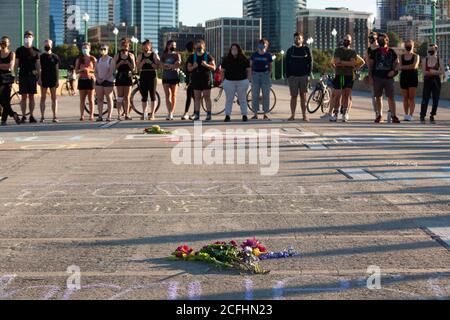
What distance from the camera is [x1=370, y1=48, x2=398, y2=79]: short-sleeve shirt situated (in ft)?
67.8

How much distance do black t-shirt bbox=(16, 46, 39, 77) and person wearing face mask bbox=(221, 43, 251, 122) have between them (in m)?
4.54

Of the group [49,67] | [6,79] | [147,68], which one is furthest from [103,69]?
[6,79]

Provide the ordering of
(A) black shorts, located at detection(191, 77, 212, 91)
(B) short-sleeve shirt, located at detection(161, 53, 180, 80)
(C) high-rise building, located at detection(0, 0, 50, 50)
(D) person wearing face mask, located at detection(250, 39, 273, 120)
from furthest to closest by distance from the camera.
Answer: (C) high-rise building, located at detection(0, 0, 50, 50) < (B) short-sleeve shirt, located at detection(161, 53, 180, 80) < (D) person wearing face mask, located at detection(250, 39, 273, 120) < (A) black shorts, located at detection(191, 77, 212, 91)

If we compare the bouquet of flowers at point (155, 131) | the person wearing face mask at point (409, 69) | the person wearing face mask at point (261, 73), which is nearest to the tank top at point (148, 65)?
the person wearing face mask at point (261, 73)

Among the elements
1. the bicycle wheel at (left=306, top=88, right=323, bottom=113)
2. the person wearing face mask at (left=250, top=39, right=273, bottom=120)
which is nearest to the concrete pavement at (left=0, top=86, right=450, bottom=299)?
the person wearing face mask at (left=250, top=39, right=273, bottom=120)

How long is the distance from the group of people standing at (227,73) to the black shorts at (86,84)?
2cm

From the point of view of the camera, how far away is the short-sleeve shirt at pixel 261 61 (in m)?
21.8

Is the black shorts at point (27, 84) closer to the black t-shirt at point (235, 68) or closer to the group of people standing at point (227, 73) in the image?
the group of people standing at point (227, 73)

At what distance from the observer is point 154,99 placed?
73.0 ft

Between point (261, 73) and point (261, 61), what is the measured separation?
0.33 meters

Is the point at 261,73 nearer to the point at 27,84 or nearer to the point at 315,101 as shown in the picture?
the point at 315,101

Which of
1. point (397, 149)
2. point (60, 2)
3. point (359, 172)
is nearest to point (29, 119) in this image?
point (397, 149)

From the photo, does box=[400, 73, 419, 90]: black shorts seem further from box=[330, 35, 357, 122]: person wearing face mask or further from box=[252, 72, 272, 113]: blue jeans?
box=[252, 72, 272, 113]: blue jeans

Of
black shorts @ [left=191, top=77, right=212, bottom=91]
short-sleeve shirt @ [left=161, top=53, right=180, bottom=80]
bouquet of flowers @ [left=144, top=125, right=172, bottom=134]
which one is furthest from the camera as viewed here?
short-sleeve shirt @ [left=161, top=53, right=180, bottom=80]
